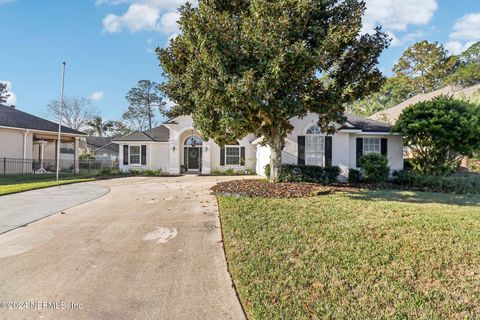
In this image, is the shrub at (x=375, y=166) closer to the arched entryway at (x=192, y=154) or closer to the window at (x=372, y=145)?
the window at (x=372, y=145)

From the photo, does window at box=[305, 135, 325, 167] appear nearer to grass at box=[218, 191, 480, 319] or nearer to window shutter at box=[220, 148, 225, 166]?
grass at box=[218, 191, 480, 319]

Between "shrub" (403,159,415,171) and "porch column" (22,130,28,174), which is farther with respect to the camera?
"porch column" (22,130,28,174)

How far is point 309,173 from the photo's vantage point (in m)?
13.3

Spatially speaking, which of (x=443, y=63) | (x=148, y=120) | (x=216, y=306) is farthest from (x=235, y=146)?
(x=443, y=63)

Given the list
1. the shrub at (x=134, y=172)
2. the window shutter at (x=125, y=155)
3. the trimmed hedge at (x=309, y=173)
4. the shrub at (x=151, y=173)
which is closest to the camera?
the trimmed hedge at (x=309, y=173)

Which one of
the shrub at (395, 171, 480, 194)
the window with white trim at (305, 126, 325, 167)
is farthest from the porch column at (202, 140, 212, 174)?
the shrub at (395, 171, 480, 194)

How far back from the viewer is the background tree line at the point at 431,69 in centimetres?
3322

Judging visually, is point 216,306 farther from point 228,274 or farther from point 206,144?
point 206,144

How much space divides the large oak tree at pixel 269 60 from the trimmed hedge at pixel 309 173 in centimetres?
318

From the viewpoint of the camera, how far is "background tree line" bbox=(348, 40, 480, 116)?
109ft

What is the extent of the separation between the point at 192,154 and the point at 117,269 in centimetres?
1889

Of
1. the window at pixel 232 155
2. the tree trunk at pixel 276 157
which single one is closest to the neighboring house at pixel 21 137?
the window at pixel 232 155

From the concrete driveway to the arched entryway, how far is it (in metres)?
15.5

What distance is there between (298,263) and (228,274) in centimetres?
113
